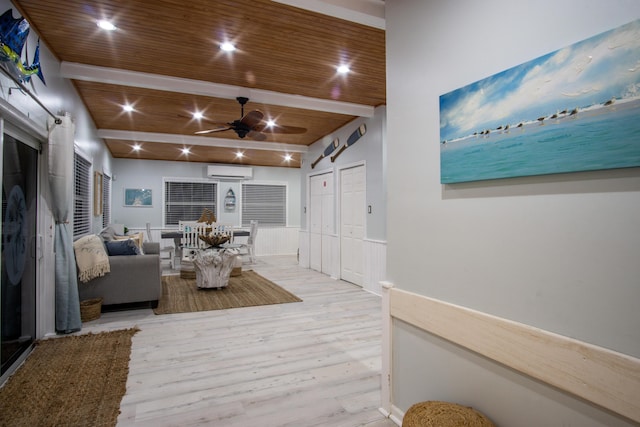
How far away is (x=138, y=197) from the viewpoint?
899 centimetres

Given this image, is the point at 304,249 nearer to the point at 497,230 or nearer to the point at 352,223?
the point at 352,223

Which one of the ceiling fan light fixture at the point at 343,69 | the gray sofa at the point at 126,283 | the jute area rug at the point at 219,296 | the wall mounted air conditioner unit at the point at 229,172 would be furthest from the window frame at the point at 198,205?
the ceiling fan light fixture at the point at 343,69

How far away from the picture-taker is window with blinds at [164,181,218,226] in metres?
9.35

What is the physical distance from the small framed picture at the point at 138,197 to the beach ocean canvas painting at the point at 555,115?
29.7 feet

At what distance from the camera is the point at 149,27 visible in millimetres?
2887

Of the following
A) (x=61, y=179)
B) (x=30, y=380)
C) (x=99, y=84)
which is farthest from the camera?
(x=99, y=84)

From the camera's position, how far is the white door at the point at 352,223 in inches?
225

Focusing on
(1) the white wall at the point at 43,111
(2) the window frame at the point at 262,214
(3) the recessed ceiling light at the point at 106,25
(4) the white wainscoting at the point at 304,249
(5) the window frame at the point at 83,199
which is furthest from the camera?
(2) the window frame at the point at 262,214

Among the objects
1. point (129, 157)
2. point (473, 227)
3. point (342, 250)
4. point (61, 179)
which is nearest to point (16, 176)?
point (61, 179)

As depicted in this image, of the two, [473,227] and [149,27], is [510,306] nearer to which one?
[473,227]

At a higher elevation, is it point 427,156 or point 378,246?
point 427,156

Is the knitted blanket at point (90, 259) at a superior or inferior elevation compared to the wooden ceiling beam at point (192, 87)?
inferior

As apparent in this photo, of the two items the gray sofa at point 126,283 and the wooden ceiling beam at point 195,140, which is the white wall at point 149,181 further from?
the gray sofa at point 126,283

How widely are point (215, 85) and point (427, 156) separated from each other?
3250mm
